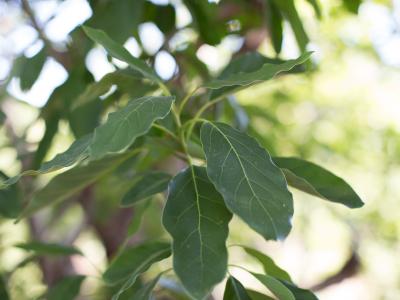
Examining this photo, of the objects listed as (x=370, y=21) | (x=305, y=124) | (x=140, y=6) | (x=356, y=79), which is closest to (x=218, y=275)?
(x=140, y=6)

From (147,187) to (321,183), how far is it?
0.24m

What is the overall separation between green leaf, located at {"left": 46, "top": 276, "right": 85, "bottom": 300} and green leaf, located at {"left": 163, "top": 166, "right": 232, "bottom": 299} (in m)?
0.42

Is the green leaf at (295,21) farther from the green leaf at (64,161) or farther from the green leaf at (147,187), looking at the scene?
the green leaf at (64,161)

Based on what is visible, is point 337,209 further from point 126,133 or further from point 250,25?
point 126,133

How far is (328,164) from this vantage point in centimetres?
260

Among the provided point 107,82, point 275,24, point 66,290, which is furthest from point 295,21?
point 66,290

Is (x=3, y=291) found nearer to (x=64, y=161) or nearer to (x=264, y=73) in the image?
(x=64, y=161)

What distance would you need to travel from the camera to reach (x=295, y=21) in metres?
1.02

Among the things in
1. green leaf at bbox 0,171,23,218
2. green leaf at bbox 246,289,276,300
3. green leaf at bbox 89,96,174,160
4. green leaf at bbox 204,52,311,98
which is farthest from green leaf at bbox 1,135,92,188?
green leaf at bbox 0,171,23,218

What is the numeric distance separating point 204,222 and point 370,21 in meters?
1.88

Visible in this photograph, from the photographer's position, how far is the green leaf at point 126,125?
0.58 meters

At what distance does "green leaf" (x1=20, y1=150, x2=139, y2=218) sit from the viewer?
0.86 meters

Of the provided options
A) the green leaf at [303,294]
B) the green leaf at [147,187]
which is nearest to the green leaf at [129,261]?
the green leaf at [147,187]

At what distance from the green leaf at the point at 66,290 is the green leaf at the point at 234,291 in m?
0.38
